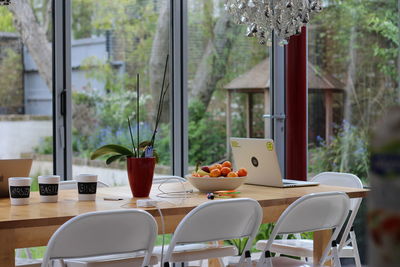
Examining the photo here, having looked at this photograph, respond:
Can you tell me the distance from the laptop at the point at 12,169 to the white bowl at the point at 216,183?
34.1 inches

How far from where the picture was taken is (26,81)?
4.52m

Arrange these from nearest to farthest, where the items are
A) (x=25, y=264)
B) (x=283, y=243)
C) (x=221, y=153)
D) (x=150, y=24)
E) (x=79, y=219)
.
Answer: (x=79, y=219) < (x=25, y=264) < (x=283, y=243) < (x=150, y=24) < (x=221, y=153)

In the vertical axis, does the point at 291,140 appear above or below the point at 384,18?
below

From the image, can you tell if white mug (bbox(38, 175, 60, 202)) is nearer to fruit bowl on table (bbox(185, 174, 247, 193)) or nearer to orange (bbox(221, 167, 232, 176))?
fruit bowl on table (bbox(185, 174, 247, 193))

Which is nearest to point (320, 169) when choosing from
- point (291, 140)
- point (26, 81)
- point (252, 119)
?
point (291, 140)

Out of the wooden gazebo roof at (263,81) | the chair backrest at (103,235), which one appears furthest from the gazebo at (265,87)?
the chair backrest at (103,235)

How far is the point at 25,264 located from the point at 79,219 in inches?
37.4

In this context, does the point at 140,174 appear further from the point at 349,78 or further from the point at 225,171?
the point at 349,78

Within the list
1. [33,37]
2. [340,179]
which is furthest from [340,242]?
[33,37]

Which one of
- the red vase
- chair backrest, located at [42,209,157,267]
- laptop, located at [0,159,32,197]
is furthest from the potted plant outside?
chair backrest, located at [42,209,157,267]

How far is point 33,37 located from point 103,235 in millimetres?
2327

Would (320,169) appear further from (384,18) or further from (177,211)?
(177,211)

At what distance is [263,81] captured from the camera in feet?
18.5

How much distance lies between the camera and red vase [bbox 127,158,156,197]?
10.7 ft
